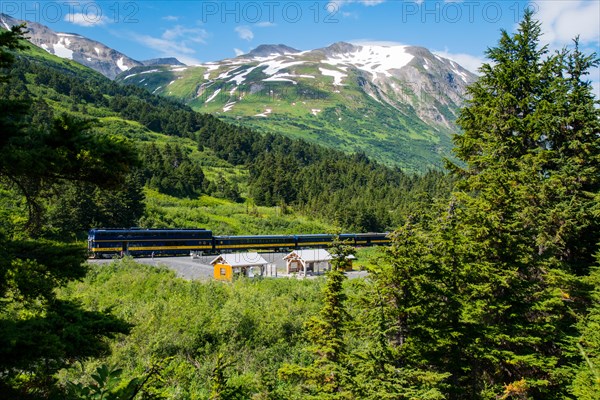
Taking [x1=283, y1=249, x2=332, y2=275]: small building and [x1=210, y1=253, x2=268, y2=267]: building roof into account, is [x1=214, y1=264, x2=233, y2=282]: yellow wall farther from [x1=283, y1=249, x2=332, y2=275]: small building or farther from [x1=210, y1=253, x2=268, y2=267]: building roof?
[x1=283, y1=249, x2=332, y2=275]: small building

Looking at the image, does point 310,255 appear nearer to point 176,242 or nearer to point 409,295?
point 176,242

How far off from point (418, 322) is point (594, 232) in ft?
30.1

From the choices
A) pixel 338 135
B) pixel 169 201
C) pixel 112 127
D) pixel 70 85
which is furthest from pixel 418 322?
pixel 338 135

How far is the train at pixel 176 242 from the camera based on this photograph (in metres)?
39.7

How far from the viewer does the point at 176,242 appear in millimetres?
44438

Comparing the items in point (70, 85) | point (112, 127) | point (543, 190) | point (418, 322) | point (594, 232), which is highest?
point (70, 85)

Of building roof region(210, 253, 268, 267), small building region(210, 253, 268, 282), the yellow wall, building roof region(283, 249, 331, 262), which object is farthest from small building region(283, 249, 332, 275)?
the yellow wall

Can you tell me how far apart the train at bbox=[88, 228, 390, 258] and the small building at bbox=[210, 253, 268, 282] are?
7.34m

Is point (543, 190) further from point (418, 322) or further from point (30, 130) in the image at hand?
point (30, 130)

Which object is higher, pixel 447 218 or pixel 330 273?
pixel 447 218

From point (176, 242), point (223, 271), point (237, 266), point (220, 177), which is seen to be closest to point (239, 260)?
point (237, 266)

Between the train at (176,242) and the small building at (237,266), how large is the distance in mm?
7340

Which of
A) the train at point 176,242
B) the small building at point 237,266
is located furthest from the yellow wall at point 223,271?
the train at point 176,242

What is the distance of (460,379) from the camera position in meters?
10.6
